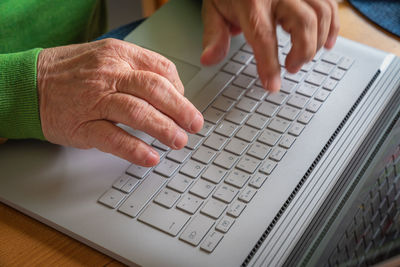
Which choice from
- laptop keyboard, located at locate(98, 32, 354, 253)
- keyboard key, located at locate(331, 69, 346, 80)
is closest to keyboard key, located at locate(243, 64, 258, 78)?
laptop keyboard, located at locate(98, 32, 354, 253)

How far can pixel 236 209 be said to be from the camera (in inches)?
20.0

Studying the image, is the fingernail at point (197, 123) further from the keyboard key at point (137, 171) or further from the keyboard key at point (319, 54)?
the keyboard key at point (319, 54)

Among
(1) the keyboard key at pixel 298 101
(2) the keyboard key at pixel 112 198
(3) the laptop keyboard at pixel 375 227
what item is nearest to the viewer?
(3) the laptop keyboard at pixel 375 227

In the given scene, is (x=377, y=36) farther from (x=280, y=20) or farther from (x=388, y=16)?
(x=280, y=20)

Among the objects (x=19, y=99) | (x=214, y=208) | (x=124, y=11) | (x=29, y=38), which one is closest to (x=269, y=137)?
(x=214, y=208)

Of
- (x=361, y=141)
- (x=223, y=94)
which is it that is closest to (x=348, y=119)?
(x=361, y=141)

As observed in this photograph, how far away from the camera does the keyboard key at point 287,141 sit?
1.87 feet

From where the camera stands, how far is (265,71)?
0.63 metres

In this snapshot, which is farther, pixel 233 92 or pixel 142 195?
pixel 233 92

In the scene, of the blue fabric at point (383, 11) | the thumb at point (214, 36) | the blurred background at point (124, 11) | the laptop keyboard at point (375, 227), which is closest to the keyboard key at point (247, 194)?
the laptop keyboard at point (375, 227)

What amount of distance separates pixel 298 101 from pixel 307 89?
0.09ft

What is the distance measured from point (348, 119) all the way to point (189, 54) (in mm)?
242

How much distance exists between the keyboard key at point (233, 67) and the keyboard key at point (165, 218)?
0.25 meters

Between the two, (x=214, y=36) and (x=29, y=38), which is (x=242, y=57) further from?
(x=29, y=38)
